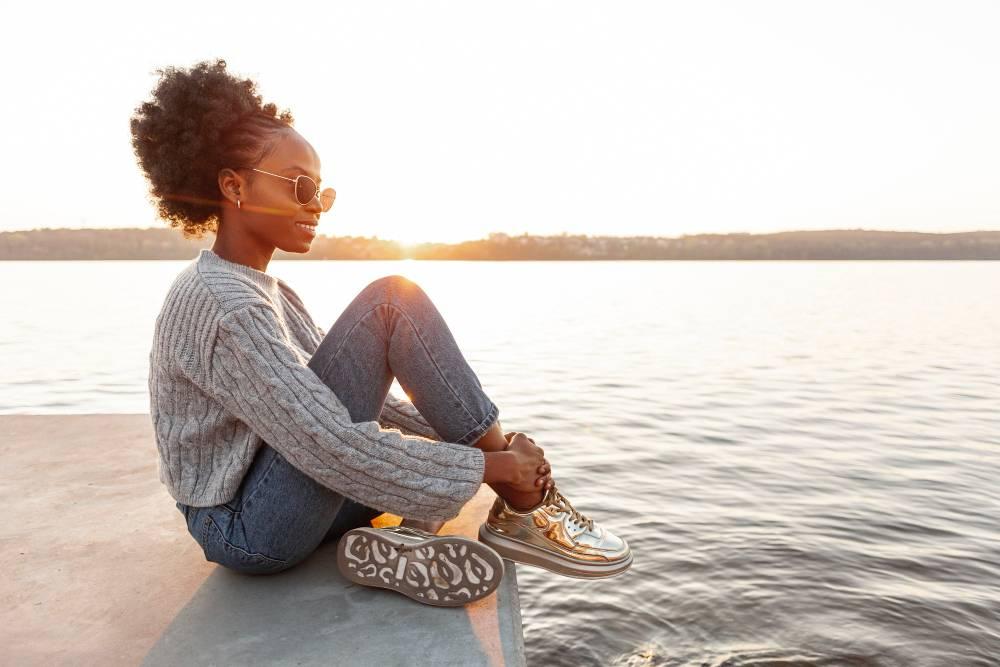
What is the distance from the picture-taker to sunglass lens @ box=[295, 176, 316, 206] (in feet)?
8.10

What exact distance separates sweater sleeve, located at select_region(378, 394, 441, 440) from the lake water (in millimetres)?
1390

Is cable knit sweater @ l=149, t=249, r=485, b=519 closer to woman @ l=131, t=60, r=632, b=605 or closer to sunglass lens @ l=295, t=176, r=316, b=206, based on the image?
woman @ l=131, t=60, r=632, b=605

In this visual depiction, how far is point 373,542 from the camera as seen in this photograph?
2318 millimetres

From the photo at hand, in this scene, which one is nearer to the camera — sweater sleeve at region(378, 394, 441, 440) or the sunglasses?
the sunglasses

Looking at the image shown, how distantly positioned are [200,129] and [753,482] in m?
5.30

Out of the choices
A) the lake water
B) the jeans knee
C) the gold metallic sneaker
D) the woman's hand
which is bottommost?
the lake water

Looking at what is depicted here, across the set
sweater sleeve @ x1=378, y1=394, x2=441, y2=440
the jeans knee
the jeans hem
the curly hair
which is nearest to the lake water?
sweater sleeve @ x1=378, y1=394, x2=441, y2=440

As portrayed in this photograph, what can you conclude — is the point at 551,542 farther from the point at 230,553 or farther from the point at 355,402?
the point at 230,553

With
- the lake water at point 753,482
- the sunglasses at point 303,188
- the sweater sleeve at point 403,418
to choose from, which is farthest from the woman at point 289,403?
the lake water at point 753,482

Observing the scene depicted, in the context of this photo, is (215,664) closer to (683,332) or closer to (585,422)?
(585,422)

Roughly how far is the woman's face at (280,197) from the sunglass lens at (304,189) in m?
0.01

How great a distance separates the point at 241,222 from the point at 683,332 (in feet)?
62.8

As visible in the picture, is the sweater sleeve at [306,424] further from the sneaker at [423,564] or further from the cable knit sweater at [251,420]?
the sneaker at [423,564]

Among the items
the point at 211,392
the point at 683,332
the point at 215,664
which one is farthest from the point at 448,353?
the point at 683,332
